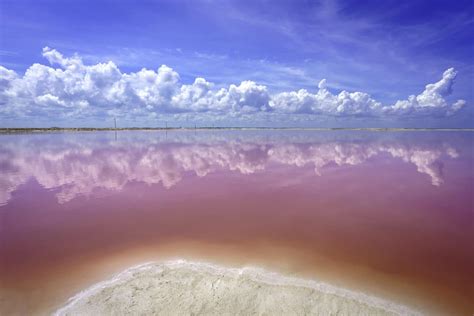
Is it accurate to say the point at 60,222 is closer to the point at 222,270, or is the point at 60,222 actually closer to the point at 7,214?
the point at 7,214

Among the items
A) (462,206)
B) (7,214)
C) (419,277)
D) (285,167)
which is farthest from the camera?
(285,167)

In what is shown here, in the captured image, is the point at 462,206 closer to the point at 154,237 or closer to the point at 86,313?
the point at 154,237

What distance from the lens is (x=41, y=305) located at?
16.1ft

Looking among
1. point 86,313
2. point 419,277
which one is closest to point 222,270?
point 86,313

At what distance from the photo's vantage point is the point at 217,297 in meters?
5.07

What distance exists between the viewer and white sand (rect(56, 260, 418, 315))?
4777mm

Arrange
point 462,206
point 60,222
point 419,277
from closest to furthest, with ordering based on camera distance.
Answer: point 419,277
point 60,222
point 462,206

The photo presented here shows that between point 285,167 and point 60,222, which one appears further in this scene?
point 285,167

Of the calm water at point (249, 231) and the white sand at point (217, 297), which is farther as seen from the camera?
the calm water at point (249, 231)

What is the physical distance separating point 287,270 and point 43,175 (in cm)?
1733

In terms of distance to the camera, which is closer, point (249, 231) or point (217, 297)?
point (217, 297)

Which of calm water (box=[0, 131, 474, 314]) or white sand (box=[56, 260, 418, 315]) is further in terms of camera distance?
calm water (box=[0, 131, 474, 314])

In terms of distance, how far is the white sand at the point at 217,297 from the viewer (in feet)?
15.7

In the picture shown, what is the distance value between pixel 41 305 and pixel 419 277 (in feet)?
24.9
